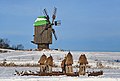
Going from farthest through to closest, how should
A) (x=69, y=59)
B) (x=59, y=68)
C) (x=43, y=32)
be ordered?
1. (x=43, y=32)
2. (x=59, y=68)
3. (x=69, y=59)

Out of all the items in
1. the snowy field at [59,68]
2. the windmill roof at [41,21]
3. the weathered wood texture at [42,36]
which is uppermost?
the windmill roof at [41,21]

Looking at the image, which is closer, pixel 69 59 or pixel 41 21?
pixel 69 59

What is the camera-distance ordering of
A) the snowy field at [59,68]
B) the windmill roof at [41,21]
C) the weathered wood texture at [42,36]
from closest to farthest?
the snowy field at [59,68] → the weathered wood texture at [42,36] → the windmill roof at [41,21]

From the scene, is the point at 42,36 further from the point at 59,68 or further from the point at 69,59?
the point at 69,59

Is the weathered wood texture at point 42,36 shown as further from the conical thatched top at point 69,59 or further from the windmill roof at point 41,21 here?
the conical thatched top at point 69,59

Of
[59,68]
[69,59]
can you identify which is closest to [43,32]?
[59,68]

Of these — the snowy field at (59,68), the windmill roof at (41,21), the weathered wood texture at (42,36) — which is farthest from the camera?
the windmill roof at (41,21)

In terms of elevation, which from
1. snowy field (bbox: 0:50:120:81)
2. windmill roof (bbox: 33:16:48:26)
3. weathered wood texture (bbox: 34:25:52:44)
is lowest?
snowy field (bbox: 0:50:120:81)

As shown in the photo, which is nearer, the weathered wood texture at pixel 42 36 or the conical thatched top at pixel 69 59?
the conical thatched top at pixel 69 59

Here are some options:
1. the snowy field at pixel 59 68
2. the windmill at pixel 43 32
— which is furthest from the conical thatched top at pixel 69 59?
the windmill at pixel 43 32

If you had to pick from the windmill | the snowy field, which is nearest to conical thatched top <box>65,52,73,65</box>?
the snowy field

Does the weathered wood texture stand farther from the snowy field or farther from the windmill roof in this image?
the snowy field

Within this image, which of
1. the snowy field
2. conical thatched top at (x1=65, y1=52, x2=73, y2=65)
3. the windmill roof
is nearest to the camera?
the snowy field

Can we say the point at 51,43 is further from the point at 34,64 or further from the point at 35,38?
the point at 34,64
